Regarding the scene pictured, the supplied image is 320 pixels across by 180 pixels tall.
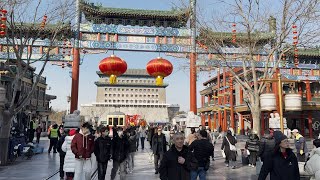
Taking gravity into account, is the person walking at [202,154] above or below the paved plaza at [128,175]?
above

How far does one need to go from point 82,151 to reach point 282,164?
337cm

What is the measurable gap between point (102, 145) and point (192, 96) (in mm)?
13766

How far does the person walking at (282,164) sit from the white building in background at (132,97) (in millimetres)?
58663

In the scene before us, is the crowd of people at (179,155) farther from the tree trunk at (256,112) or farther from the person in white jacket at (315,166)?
the tree trunk at (256,112)

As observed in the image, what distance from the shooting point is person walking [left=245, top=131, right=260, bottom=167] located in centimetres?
960

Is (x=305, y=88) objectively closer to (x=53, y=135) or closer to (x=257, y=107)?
(x=257, y=107)

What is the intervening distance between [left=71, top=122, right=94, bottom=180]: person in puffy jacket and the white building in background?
56684mm

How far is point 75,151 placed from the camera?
5.33 meters

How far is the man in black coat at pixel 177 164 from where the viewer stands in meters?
3.35

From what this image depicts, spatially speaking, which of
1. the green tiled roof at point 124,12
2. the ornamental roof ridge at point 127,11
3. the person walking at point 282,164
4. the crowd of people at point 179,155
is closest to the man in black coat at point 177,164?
the crowd of people at point 179,155

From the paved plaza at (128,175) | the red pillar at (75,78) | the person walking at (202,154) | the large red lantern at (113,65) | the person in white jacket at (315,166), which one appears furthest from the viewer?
the red pillar at (75,78)

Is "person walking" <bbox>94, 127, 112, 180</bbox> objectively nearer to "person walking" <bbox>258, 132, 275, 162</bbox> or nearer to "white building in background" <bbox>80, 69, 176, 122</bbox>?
"person walking" <bbox>258, 132, 275, 162</bbox>

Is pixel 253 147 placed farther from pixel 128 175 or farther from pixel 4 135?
pixel 4 135

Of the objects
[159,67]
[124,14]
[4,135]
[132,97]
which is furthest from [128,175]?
[132,97]
